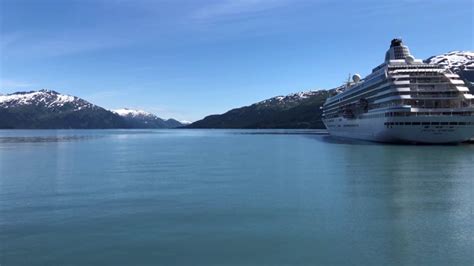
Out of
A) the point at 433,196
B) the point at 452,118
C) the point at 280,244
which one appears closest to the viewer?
the point at 280,244

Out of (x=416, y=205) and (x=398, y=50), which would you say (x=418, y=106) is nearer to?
(x=398, y=50)

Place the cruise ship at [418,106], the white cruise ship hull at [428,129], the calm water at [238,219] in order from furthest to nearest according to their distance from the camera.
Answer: the cruise ship at [418,106]
the white cruise ship hull at [428,129]
the calm water at [238,219]

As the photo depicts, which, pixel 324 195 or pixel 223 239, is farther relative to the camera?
pixel 324 195

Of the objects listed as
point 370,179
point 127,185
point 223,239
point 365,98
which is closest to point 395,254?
point 223,239

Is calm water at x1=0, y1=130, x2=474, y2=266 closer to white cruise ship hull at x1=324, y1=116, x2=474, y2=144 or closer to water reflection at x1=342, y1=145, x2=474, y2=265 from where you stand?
water reflection at x1=342, y1=145, x2=474, y2=265

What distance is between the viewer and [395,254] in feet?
60.0

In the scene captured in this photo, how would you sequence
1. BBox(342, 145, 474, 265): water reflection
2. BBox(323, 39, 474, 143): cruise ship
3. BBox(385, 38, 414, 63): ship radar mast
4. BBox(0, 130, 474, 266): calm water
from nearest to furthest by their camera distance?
BBox(0, 130, 474, 266): calm water
BBox(342, 145, 474, 265): water reflection
BBox(323, 39, 474, 143): cruise ship
BBox(385, 38, 414, 63): ship radar mast

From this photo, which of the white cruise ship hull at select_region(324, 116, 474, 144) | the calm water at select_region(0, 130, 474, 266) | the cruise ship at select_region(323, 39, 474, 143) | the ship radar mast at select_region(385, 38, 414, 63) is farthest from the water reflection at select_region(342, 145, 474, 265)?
the ship radar mast at select_region(385, 38, 414, 63)

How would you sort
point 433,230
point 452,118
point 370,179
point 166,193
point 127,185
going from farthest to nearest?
point 452,118, point 370,179, point 127,185, point 166,193, point 433,230

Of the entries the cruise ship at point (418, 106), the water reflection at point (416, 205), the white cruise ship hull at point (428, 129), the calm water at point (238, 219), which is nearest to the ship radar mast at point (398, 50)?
the cruise ship at point (418, 106)

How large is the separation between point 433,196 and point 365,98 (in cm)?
8045

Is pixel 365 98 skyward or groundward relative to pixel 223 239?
skyward

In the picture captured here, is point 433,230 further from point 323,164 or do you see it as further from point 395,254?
point 323,164

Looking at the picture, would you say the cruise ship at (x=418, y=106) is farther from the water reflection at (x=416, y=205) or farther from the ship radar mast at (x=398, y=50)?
the water reflection at (x=416, y=205)
